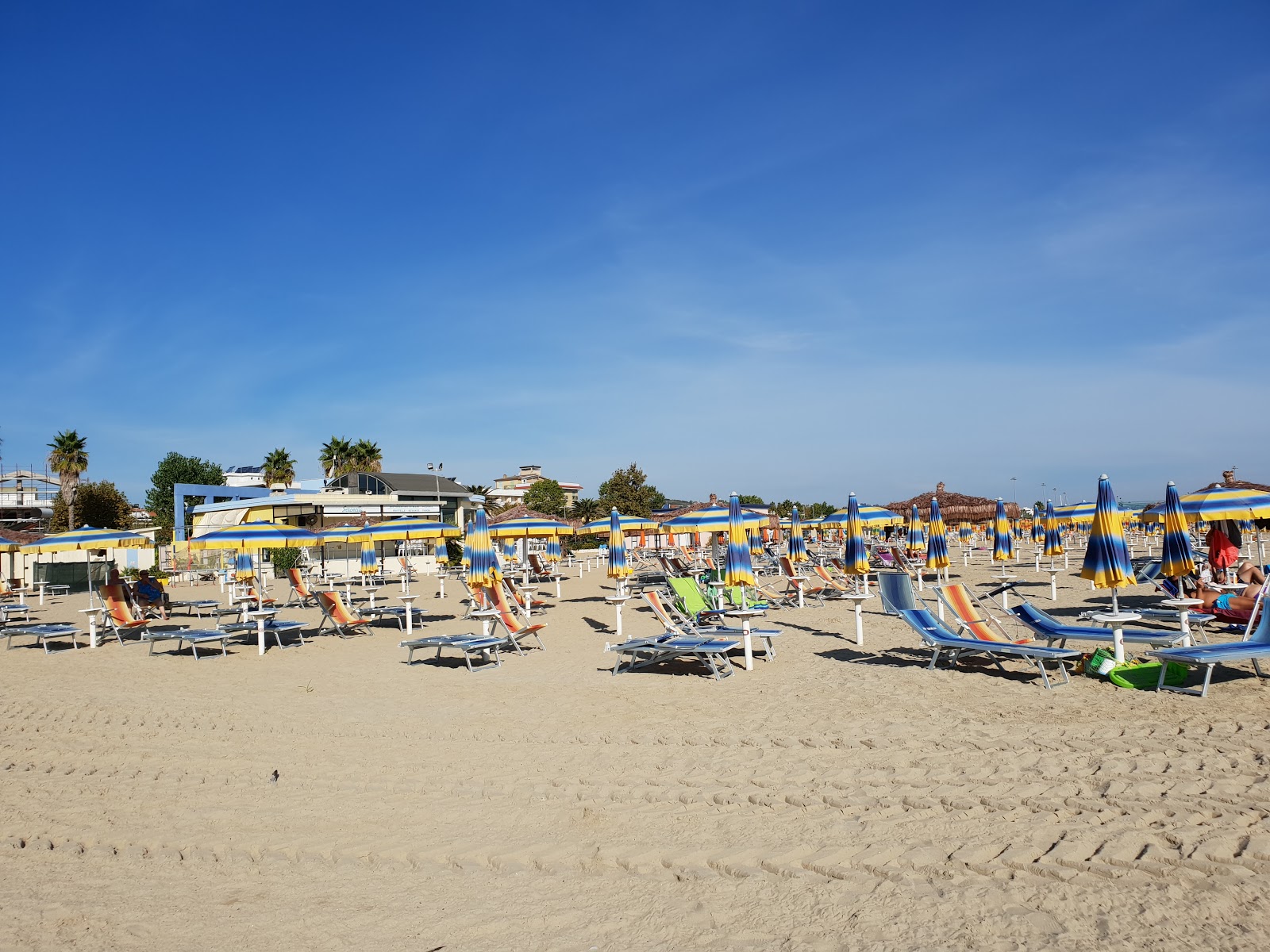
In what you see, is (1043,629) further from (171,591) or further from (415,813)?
(171,591)

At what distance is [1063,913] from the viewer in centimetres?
325

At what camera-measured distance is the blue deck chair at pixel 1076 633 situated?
27.0 feet

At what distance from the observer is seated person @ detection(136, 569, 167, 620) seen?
51.5ft

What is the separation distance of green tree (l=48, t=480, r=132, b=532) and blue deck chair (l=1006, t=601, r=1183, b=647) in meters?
47.8

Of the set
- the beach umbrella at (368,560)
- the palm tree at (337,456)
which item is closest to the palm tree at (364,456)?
the palm tree at (337,456)

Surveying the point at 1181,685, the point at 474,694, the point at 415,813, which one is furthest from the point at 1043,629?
the point at 415,813

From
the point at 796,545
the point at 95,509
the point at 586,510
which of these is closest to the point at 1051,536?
the point at 796,545

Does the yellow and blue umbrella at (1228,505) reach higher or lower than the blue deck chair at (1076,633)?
higher

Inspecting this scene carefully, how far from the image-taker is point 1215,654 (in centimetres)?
686

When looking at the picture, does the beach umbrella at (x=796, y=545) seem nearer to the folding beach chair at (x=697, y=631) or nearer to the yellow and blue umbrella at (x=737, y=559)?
the folding beach chair at (x=697, y=631)

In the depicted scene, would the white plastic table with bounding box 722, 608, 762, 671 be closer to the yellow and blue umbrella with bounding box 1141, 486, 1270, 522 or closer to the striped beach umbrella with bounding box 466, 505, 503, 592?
the striped beach umbrella with bounding box 466, 505, 503, 592

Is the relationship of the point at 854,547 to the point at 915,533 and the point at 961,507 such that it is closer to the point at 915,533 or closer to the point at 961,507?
the point at 915,533

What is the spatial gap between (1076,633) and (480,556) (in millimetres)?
7893

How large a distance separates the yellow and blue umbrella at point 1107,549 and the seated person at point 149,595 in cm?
1517
